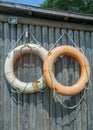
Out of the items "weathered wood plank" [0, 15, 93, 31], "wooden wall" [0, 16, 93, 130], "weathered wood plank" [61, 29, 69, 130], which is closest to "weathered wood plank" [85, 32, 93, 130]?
"wooden wall" [0, 16, 93, 130]

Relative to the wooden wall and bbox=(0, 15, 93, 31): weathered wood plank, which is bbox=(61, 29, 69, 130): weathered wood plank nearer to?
the wooden wall

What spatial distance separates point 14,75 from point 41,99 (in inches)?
25.1

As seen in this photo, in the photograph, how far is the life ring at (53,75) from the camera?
6.46 m

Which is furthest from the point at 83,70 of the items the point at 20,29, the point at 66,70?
the point at 20,29

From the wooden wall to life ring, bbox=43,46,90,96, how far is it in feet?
0.67

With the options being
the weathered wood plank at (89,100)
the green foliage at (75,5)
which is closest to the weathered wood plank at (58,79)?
the weathered wood plank at (89,100)

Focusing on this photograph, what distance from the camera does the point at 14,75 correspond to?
21.5ft

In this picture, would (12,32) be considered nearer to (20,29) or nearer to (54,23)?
(20,29)

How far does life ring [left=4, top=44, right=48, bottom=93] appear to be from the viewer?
21.3ft

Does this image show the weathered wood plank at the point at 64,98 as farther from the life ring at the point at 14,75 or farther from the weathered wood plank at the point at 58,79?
the life ring at the point at 14,75

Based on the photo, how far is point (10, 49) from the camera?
6.69 m

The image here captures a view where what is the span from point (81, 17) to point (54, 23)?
0.50 m

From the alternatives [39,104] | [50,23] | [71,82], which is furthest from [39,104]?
[50,23]

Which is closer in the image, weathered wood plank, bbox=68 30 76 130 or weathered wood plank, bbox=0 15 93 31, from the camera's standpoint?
weathered wood plank, bbox=0 15 93 31
